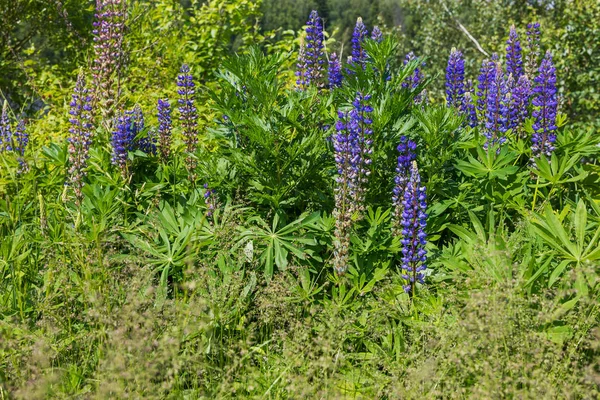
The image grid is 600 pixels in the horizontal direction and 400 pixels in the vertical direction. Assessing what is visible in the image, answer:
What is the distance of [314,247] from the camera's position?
296 centimetres

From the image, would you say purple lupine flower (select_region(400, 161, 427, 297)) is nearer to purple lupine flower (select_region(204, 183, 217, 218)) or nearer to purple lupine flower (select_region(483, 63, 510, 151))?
purple lupine flower (select_region(483, 63, 510, 151))

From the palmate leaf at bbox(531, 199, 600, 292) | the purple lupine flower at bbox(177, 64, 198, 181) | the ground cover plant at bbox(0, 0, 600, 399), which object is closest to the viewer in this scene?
the ground cover plant at bbox(0, 0, 600, 399)

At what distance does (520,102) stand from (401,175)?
1.08 metres

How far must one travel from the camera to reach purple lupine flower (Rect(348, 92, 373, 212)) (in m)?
2.76

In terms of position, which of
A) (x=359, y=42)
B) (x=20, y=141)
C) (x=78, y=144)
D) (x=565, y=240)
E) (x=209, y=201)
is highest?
(x=359, y=42)

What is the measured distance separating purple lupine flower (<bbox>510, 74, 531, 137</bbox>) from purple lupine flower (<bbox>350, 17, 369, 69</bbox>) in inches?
34.1

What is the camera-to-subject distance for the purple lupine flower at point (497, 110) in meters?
3.19

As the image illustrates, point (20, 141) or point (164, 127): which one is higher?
point (164, 127)

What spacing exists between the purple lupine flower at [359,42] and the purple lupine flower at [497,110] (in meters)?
0.74

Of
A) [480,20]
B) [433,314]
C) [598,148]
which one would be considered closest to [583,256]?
[433,314]

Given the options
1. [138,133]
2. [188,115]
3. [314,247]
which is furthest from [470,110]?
[138,133]

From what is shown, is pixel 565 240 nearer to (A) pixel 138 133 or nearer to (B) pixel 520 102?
(B) pixel 520 102

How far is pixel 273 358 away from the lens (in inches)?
104

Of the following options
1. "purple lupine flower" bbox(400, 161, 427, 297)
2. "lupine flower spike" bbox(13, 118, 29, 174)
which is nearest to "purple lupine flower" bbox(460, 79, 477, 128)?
"purple lupine flower" bbox(400, 161, 427, 297)
